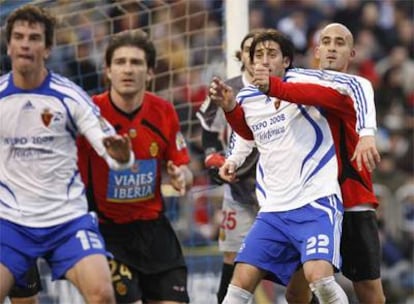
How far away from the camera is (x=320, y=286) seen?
8.30 meters

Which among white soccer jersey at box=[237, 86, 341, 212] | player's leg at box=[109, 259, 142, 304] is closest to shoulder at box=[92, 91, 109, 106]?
player's leg at box=[109, 259, 142, 304]

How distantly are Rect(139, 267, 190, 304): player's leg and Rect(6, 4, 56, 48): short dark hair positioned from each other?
1.83 m

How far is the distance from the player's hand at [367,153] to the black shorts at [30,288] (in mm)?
2558

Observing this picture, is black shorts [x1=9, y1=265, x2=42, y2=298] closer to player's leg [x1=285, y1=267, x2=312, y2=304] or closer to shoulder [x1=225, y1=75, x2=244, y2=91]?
player's leg [x1=285, y1=267, x2=312, y2=304]

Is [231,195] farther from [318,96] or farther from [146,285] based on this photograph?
[318,96]

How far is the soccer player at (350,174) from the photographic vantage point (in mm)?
8602

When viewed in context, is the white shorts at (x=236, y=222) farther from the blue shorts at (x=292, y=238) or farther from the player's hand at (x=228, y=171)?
the blue shorts at (x=292, y=238)

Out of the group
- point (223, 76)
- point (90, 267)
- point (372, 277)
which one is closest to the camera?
point (90, 267)

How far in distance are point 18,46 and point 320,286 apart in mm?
2247

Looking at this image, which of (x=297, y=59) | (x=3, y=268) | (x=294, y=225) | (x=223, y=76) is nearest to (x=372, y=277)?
(x=294, y=225)

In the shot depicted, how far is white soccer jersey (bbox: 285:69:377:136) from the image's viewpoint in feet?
27.2

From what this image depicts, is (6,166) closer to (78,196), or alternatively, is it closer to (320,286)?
(78,196)

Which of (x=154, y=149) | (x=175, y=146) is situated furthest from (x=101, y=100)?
(x=175, y=146)

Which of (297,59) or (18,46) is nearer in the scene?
Result: (18,46)
